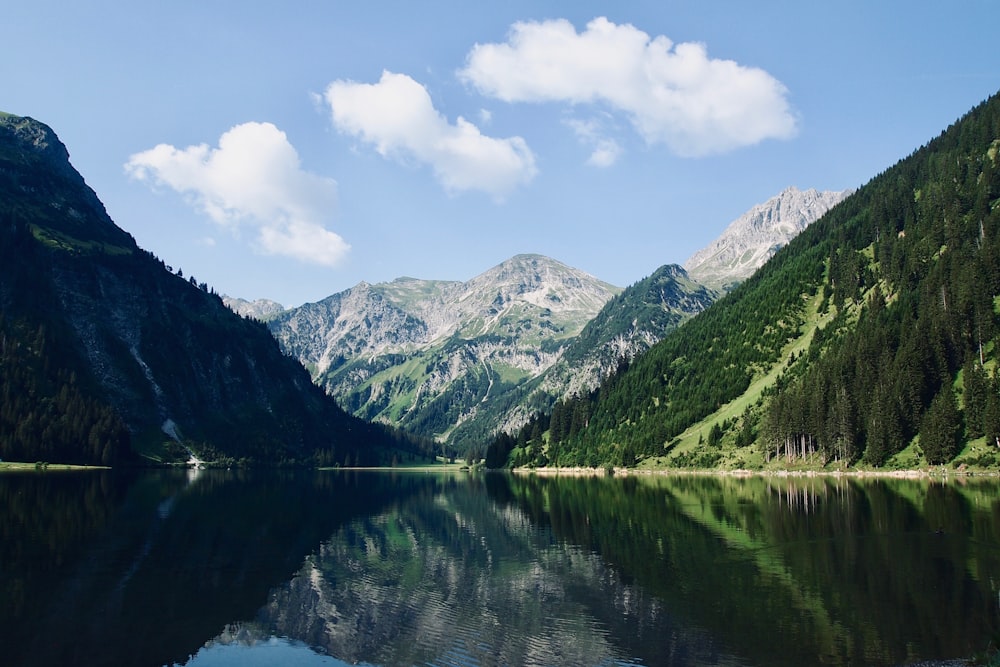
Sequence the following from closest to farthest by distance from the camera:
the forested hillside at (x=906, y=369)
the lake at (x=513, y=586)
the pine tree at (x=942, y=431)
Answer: the lake at (x=513, y=586), the pine tree at (x=942, y=431), the forested hillside at (x=906, y=369)

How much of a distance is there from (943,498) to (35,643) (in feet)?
309

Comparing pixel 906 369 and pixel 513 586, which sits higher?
pixel 906 369

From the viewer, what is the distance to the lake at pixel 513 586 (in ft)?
107

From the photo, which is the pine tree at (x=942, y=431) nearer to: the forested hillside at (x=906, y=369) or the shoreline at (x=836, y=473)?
the forested hillside at (x=906, y=369)

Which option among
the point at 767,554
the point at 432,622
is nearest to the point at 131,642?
the point at 432,622

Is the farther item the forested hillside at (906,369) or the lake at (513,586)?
the forested hillside at (906,369)

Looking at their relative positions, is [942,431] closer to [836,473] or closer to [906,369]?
[906,369]

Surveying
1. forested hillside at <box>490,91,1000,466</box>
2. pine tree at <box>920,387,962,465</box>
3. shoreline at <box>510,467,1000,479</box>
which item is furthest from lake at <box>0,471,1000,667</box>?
forested hillside at <box>490,91,1000,466</box>

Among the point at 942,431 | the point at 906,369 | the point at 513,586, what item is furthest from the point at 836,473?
the point at 513,586

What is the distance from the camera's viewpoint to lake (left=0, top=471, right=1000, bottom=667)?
32656 mm

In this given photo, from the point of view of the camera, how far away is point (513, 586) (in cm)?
4853

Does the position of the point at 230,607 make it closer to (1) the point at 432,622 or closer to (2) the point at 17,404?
(1) the point at 432,622

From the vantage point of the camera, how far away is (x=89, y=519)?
254 ft

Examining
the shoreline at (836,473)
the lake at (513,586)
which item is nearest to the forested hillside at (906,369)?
the shoreline at (836,473)
